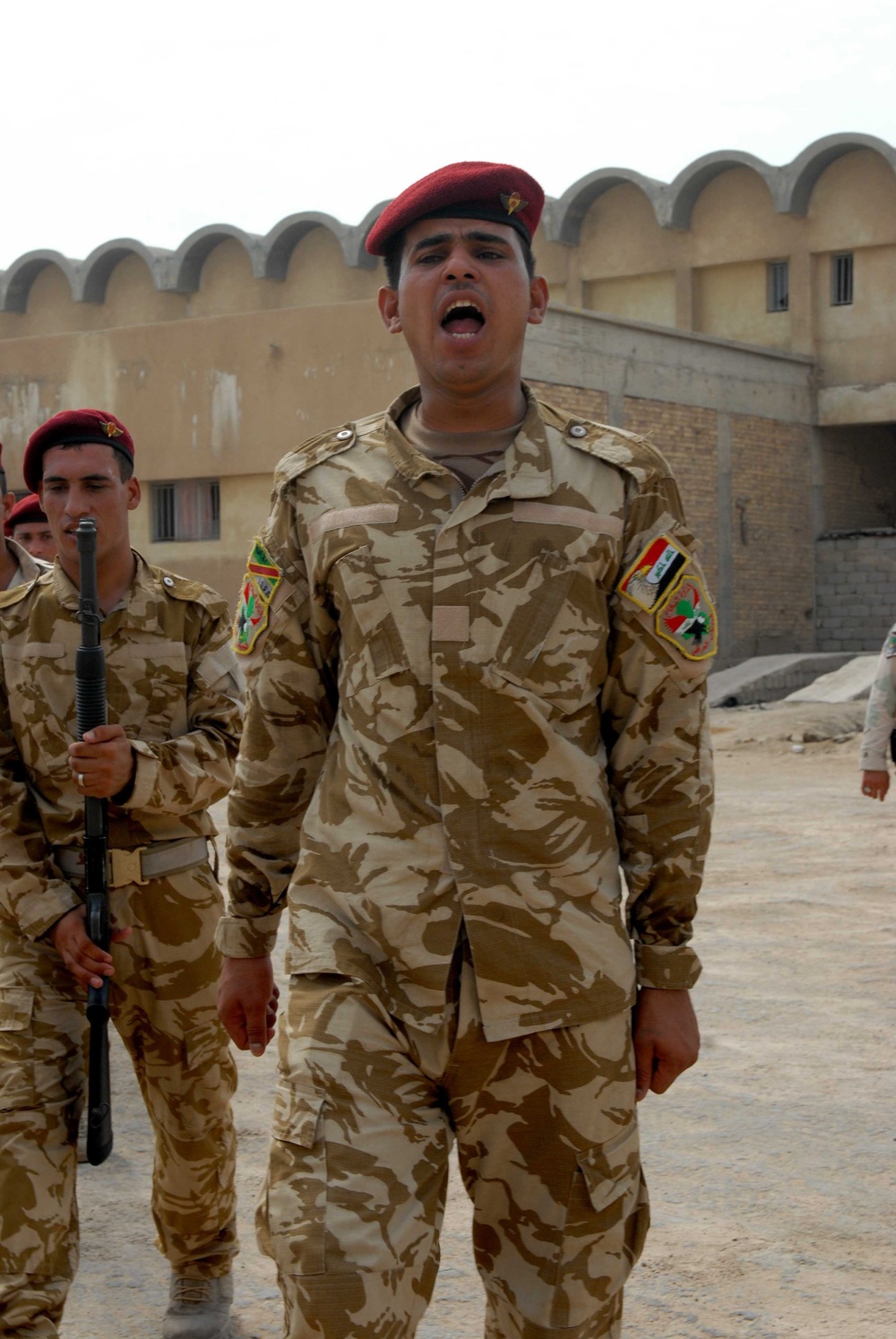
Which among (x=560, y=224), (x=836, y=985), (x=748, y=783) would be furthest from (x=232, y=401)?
(x=836, y=985)

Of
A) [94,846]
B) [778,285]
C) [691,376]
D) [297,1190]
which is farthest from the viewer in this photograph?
[778,285]

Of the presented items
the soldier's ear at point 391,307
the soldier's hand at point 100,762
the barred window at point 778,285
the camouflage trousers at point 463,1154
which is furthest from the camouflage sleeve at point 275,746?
the barred window at point 778,285

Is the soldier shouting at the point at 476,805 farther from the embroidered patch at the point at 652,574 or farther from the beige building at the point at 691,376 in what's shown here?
the beige building at the point at 691,376

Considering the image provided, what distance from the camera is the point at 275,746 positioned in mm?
Result: 2891

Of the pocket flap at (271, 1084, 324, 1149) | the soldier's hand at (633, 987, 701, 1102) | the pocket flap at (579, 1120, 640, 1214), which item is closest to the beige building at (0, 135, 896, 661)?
the soldier's hand at (633, 987, 701, 1102)

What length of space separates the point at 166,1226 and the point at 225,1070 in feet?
1.21

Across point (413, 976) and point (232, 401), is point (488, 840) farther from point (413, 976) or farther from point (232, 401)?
→ point (232, 401)

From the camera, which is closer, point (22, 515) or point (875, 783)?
point (22, 515)

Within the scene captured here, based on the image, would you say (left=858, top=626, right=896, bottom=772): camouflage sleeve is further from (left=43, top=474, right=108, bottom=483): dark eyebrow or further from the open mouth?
the open mouth

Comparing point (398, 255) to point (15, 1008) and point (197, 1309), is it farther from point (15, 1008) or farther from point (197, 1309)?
point (197, 1309)

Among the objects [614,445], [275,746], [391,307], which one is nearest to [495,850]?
[275,746]

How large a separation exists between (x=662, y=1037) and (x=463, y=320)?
47.2 inches

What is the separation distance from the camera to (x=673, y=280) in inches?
1316

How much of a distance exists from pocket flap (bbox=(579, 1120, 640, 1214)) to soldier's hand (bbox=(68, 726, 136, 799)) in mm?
1483
